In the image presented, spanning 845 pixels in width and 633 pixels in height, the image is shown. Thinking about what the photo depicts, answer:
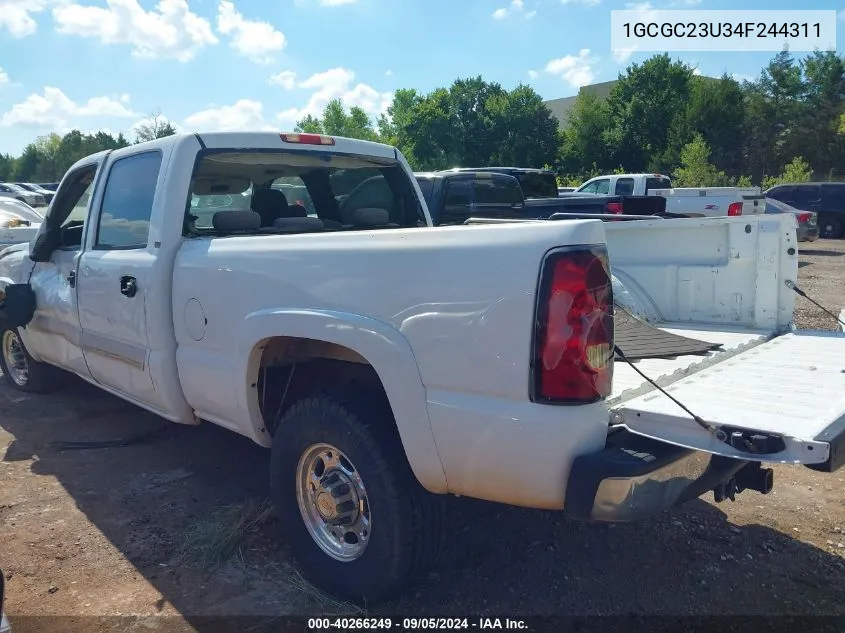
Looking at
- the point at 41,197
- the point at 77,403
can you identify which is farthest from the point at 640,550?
the point at 41,197

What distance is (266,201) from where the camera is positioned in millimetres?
4629

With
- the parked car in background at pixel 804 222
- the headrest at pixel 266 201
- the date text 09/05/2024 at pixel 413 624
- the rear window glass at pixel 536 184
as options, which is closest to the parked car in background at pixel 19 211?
the rear window glass at pixel 536 184

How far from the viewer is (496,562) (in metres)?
3.46

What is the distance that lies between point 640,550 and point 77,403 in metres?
4.61

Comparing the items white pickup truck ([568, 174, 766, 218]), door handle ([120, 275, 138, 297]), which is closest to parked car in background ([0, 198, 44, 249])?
door handle ([120, 275, 138, 297])

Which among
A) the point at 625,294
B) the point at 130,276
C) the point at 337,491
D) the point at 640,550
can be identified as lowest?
the point at 640,550

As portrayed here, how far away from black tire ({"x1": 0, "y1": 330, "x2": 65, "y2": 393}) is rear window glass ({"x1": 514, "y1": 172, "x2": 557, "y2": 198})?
10496mm

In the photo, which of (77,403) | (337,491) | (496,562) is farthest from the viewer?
(77,403)

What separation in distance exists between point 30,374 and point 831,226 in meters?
23.8

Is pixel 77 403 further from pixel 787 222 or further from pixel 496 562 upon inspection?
pixel 787 222

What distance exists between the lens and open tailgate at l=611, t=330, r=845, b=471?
2.18 meters

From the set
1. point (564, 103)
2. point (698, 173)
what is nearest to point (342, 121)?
point (564, 103)

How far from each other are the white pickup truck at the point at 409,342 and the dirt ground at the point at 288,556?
0.41 metres

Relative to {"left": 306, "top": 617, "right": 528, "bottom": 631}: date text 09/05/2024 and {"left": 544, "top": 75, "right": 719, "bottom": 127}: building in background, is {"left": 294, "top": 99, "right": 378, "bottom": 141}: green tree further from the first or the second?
{"left": 306, "top": 617, "right": 528, "bottom": 631}: date text 09/05/2024
